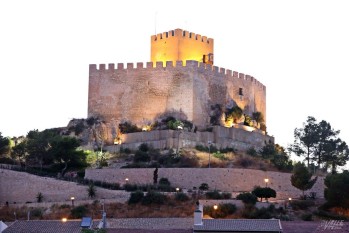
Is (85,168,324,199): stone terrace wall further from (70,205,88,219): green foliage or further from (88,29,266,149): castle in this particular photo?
(88,29,266,149): castle

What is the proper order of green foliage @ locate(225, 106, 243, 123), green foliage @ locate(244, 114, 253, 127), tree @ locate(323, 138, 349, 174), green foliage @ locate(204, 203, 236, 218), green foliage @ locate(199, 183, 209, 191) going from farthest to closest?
1. green foliage @ locate(244, 114, 253, 127)
2. green foliage @ locate(225, 106, 243, 123)
3. tree @ locate(323, 138, 349, 174)
4. green foliage @ locate(199, 183, 209, 191)
5. green foliage @ locate(204, 203, 236, 218)

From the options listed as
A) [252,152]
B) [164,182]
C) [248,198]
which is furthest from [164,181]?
[252,152]

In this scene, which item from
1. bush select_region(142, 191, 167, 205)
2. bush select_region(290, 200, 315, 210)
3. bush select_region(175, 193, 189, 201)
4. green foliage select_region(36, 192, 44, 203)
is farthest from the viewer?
green foliage select_region(36, 192, 44, 203)

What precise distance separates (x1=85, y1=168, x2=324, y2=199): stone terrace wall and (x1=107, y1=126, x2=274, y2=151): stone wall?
5467 mm

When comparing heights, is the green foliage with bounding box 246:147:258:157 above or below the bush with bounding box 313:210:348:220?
above

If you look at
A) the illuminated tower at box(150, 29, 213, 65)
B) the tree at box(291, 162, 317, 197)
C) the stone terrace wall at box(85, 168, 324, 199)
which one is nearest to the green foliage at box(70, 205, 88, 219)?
the stone terrace wall at box(85, 168, 324, 199)

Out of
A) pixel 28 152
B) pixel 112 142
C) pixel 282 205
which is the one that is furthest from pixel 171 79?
pixel 282 205

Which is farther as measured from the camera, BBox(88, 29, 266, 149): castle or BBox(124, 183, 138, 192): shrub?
BBox(88, 29, 266, 149): castle

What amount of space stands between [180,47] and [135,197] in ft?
62.6

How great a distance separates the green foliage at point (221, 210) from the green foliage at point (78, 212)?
22.1 feet

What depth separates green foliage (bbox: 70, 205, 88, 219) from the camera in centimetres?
5259

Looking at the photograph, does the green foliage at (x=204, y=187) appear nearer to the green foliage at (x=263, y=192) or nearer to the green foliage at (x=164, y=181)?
the green foliage at (x=164, y=181)

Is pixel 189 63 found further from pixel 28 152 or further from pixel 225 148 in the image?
pixel 28 152

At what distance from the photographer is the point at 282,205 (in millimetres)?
54719
